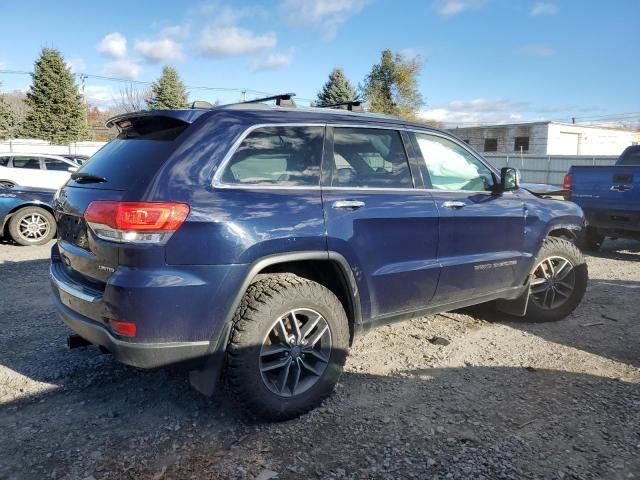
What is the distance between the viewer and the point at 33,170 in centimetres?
1091

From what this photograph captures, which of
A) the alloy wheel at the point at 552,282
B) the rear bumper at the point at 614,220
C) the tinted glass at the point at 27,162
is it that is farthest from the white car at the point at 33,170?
the rear bumper at the point at 614,220

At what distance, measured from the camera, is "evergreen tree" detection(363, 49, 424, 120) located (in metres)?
40.1

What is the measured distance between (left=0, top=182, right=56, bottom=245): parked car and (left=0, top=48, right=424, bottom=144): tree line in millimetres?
23802

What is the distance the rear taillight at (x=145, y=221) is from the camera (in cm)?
251

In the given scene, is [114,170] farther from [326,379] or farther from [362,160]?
[326,379]

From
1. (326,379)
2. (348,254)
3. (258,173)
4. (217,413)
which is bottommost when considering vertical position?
(217,413)

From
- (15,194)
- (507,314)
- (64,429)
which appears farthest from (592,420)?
(15,194)

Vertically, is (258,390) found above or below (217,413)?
above

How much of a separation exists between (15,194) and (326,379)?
7.77 metres

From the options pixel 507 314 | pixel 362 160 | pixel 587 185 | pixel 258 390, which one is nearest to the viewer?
pixel 258 390

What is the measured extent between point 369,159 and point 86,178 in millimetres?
1809

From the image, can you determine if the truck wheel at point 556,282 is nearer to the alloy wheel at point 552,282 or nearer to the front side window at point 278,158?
the alloy wheel at point 552,282

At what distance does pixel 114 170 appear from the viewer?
2.88 meters

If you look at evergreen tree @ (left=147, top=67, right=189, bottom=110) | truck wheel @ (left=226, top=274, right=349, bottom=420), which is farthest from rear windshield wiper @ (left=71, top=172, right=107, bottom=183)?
evergreen tree @ (left=147, top=67, right=189, bottom=110)
